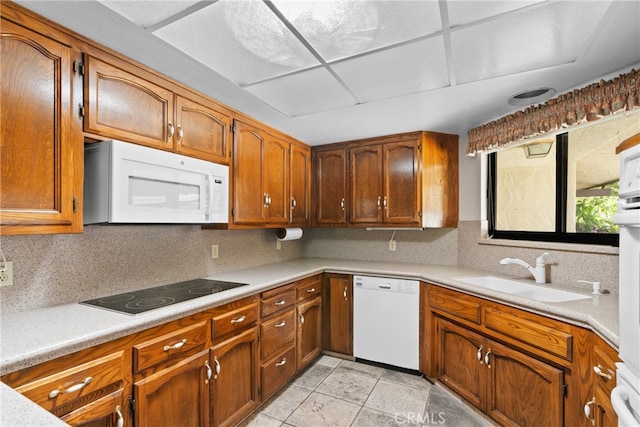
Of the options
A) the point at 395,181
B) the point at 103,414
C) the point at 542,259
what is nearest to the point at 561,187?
the point at 542,259

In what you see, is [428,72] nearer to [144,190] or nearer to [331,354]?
[144,190]

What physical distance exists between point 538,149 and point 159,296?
2842 mm

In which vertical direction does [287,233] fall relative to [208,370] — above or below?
above

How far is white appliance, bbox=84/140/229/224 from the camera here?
1.45 metres

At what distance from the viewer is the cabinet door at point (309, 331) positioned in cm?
251

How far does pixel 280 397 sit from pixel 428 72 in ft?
7.68

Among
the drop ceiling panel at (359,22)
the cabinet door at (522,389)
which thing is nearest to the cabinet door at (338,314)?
the cabinet door at (522,389)

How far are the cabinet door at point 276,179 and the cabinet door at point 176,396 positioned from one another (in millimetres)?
1288

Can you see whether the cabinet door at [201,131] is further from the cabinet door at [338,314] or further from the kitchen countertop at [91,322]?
the cabinet door at [338,314]

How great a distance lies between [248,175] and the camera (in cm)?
238

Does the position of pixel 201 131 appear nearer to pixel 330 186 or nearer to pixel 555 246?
pixel 330 186

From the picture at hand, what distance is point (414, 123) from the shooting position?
8.38ft

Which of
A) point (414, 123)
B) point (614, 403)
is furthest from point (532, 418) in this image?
point (414, 123)

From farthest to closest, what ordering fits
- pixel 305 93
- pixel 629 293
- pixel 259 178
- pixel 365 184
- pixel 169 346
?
pixel 365 184 → pixel 259 178 → pixel 305 93 → pixel 169 346 → pixel 629 293
